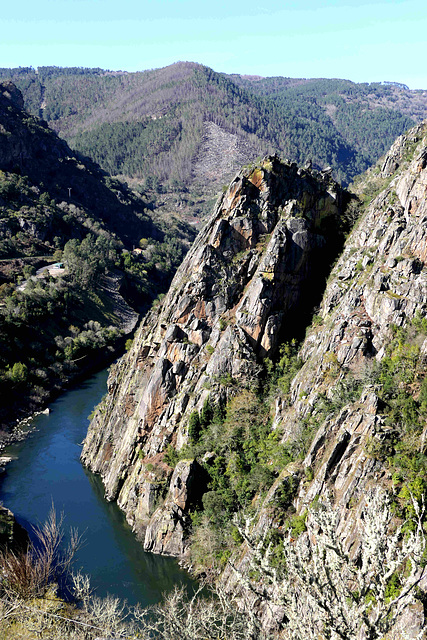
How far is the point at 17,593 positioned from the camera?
32.0 metres

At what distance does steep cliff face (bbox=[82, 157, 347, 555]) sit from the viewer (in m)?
48.8

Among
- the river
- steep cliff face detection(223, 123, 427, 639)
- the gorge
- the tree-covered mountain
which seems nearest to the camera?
steep cliff face detection(223, 123, 427, 639)

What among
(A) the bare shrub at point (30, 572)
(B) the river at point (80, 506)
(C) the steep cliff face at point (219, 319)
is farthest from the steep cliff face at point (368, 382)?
(A) the bare shrub at point (30, 572)

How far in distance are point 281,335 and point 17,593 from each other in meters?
31.2

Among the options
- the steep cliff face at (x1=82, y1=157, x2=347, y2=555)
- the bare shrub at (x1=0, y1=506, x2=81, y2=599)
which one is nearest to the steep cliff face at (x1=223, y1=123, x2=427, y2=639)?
the steep cliff face at (x1=82, y1=157, x2=347, y2=555)

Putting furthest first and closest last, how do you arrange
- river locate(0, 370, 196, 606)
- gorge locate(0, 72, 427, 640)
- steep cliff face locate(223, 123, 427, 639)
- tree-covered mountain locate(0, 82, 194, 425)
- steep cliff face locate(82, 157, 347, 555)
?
tree-covered mountain locate(0, 82, 194, 425) < steep cliff face locate(82, 157, 347, 555) < river locate(0, 370, 196, 606) < gorge locate(0, 72, 427, 640) < steep cliff face locate(223, 123, 427, 639)

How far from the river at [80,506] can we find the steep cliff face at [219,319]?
6.14 ft

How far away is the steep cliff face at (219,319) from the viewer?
160 ft

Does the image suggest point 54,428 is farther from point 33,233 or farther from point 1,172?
point 1,172

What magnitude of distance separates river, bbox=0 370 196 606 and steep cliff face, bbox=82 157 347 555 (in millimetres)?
1872

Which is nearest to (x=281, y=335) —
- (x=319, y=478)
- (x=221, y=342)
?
(x=221, y=342)

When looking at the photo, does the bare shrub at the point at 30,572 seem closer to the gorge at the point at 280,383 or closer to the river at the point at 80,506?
the river at the point at 80,506

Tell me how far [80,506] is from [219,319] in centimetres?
2357

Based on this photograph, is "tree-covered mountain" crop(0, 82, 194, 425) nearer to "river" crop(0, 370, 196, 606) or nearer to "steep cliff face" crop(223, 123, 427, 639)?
"river" crop(0, 370, 196, 606)
